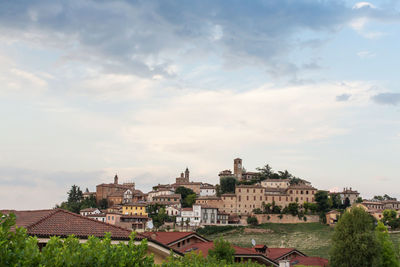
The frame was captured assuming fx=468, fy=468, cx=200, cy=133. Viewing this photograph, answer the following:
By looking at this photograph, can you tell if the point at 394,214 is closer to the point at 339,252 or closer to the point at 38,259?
the point at 339,252

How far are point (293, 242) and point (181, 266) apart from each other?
294 ft

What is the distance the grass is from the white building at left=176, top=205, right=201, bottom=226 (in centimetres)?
948

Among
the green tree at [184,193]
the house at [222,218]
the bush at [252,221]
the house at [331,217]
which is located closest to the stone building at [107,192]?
the green tree at [184,193]

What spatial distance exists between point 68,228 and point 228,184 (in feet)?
422

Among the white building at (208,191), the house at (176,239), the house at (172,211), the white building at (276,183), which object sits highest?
the white building at (276,183)

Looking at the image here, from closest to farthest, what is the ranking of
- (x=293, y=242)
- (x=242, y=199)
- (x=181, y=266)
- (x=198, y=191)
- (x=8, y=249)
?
(x=8, y=249)
(x=181, y=266)
(x=293, y=242)
(x=242, y=199)
(x=198, y=191)

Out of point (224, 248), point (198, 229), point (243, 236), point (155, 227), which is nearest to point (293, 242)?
point (243, 236)

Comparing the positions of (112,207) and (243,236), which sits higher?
(112,207)

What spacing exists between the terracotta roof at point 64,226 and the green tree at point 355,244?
3753 centimetres

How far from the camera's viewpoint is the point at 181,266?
15.2 meters

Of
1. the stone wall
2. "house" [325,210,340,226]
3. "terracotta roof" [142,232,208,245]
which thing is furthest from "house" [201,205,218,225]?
"terracotta roof" [142,232,208,245]

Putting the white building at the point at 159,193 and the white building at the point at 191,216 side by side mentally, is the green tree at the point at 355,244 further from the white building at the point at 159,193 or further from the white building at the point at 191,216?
the white building at the point at 159,193

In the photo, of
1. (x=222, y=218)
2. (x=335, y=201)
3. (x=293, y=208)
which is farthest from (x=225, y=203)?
(x=335, y=201)

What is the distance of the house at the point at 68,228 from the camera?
16000 millimetres
